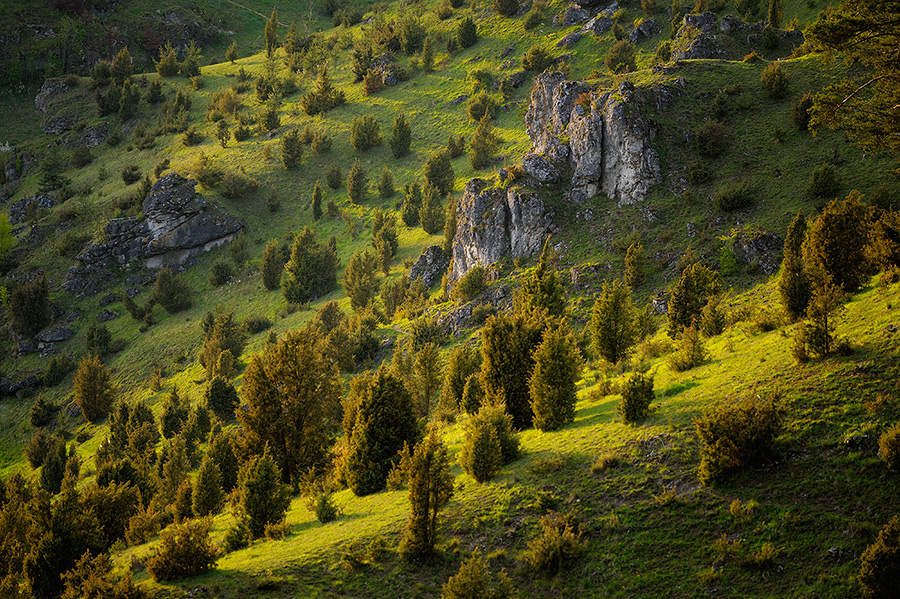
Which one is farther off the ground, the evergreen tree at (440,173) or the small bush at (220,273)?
the evergreen tree at (440,173)

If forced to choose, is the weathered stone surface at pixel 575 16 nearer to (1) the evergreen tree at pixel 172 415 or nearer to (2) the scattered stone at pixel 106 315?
(1) the evergreen tree at pixel 172 415

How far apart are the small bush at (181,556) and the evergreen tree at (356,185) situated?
5613cm

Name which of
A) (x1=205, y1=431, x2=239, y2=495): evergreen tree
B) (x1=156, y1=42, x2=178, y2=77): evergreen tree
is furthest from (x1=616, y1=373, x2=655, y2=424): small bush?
(x1=156, y1=42, x2=178, y2=77): evergreen tree

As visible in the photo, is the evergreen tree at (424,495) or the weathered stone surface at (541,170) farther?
the weathered stone surface at (541,170)

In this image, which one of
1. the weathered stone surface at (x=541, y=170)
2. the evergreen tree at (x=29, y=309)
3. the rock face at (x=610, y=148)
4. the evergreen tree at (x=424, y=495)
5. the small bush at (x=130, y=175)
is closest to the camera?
the evergreen tree at (x=424, y=495)

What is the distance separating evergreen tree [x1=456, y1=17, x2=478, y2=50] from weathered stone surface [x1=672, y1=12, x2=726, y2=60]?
3717cm

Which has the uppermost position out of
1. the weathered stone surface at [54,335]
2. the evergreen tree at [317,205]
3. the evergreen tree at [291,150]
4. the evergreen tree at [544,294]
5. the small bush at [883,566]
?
the evergreen tree at [291,150]

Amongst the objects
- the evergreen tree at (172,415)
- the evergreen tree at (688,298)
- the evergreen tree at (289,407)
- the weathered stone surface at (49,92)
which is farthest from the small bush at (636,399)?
the weathered stone surface at (49,92)

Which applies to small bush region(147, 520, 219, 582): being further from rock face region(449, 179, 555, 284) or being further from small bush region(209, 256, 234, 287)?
small bush region(209, 256, 234, 287)

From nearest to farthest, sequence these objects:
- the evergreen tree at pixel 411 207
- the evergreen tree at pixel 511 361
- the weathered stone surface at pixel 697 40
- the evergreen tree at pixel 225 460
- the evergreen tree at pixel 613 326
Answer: the evergreen tree at pixel 511 361 < the evergreen tree at pixel 613 326 < the evergreen tree at pixel 225 460 < the weathered stone surface at pixel 697 40 < the evergreen tree at pixel 411 207

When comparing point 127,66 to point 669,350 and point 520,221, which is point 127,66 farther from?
point 669,350

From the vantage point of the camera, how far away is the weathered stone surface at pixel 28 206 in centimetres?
7400

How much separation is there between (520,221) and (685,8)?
4059 centimetres

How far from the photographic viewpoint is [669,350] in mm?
25344
